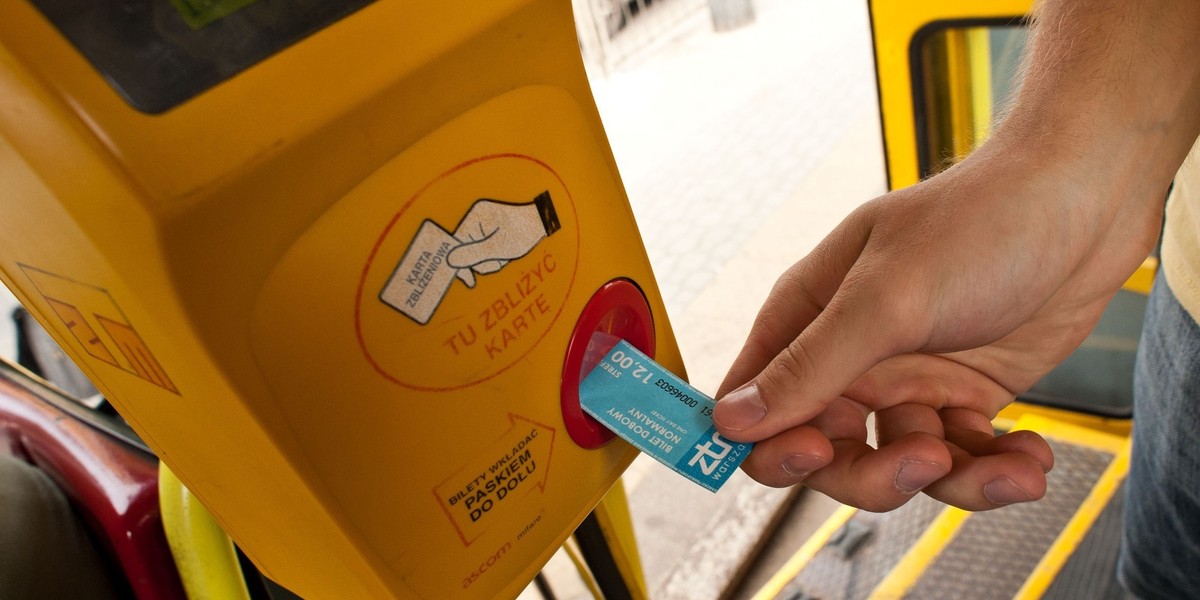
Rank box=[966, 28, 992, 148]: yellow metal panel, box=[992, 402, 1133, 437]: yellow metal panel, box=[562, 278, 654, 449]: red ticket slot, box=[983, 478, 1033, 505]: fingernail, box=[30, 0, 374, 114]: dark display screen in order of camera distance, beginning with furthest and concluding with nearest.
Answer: box=[992, 402, 1133, 437]: yellow metal panel < box=[966, 28, 992, 148]: yellow metal panel < box=[983, 478, 1033, 505]: fingernail < box=[562, 278, 654, 449]: red ticket slot < box=[30, 0, 374, 114]: dark display screen

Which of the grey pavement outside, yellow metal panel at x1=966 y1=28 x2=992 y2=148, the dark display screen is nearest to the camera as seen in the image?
the dark display screen

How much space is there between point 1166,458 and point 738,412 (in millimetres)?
702

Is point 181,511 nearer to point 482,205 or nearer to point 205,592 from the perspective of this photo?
point 205,592

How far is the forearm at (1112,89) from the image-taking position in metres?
0.83

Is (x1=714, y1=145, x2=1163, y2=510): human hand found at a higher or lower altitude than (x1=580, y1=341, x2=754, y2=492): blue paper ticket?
lower

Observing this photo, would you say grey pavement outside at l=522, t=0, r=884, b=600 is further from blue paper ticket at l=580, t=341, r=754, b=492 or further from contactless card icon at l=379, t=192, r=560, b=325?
contactless card icon at l=379, t=192, r=560, b=325

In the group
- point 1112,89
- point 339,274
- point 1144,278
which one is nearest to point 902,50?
point 1144,278

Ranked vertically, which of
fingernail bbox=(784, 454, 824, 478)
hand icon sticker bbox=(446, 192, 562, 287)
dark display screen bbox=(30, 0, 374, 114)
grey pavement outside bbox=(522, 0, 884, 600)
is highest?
dark display screen bbox=(30, 0, 374, 114)

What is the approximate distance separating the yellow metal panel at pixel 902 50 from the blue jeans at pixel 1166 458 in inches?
21.7

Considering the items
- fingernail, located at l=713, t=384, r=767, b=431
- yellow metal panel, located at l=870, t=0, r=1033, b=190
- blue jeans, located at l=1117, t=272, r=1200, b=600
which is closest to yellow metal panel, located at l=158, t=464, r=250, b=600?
fingernail, located at l=713, t=384, r=767, b=431

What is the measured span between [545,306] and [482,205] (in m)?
0.09

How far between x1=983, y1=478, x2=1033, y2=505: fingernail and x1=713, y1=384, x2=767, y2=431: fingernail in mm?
207

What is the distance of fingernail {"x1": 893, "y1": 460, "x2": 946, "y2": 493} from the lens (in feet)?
2.50

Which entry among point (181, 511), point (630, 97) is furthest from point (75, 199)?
point (630, 97)
